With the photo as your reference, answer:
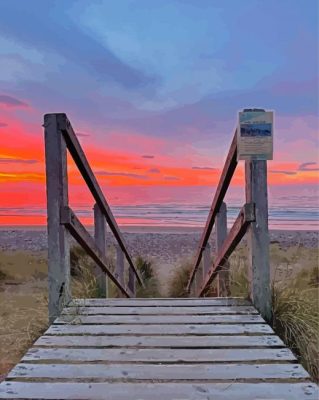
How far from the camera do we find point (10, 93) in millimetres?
10398

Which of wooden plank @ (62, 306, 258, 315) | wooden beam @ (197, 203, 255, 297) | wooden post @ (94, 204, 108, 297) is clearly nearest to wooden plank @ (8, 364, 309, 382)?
wooden plank @ (62, 306, 258, 315)

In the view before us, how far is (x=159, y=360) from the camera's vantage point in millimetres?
2062

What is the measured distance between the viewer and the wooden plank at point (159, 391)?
1.73 m

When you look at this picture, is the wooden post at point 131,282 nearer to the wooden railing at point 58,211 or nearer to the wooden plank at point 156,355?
the wooden railing at point 58,211

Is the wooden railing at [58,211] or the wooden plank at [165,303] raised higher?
the wooden railing at [58,211]

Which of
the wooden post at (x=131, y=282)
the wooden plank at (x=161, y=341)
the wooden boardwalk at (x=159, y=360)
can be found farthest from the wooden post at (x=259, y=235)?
the wooden post at (x=131, y=282)

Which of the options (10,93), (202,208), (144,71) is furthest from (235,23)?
(202,208)

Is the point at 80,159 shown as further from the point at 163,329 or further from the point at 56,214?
the point at 163,329

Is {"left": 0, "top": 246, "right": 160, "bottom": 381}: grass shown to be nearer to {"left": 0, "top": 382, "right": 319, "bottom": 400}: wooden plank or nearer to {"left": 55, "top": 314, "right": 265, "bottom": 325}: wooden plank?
{"left": 55, "top": 314, "right": 265, "bottom": 325}: wooden plank

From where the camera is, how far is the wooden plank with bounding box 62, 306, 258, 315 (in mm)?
2814

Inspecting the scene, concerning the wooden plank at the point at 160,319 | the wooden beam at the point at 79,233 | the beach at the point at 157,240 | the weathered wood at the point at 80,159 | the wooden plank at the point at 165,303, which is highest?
the weathered wood at the point at 80,159

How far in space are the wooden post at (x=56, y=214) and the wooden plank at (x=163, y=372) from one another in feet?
2.86

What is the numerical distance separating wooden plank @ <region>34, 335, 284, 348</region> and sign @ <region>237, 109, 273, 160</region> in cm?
110

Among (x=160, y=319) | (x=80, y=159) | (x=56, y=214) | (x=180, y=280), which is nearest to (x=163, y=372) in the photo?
(x=160, y=319)
